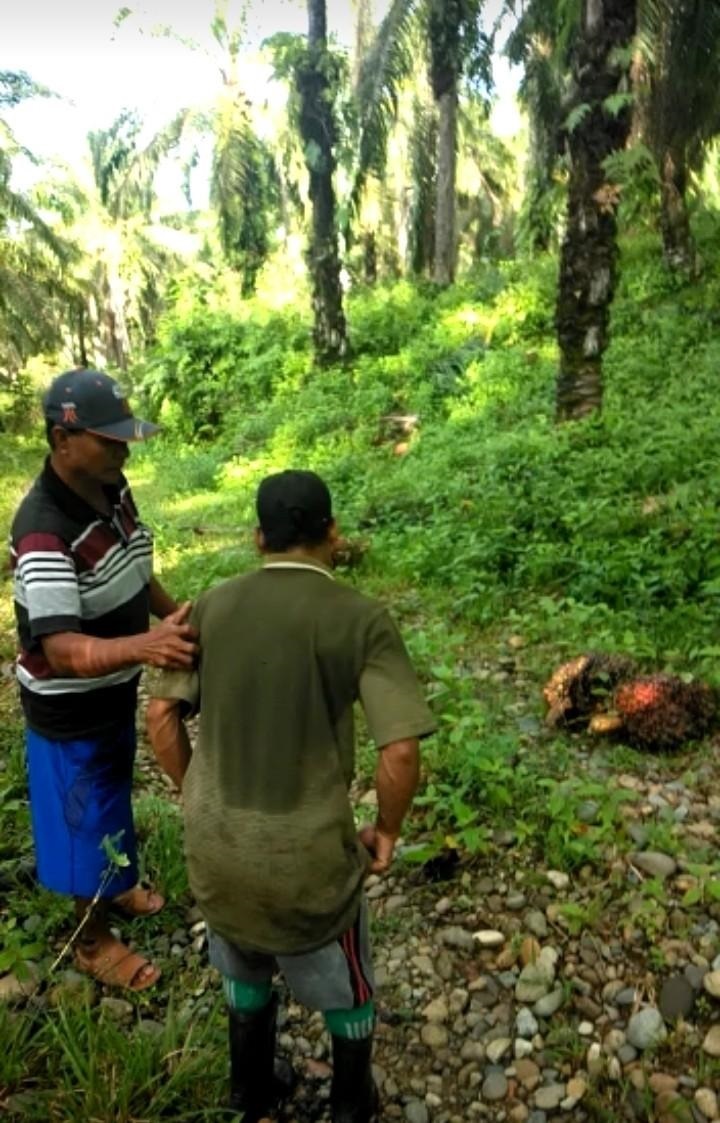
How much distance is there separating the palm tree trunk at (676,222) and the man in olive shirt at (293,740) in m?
14.6

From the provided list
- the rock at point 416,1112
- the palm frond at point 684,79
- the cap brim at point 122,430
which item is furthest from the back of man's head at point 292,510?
the palm frond at point 684,79

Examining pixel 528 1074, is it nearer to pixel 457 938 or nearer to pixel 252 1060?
pixel 457 938

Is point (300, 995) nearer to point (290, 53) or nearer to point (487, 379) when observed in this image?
point (487, 379)

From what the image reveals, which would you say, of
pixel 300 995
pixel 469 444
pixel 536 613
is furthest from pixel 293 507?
pixel 469 444

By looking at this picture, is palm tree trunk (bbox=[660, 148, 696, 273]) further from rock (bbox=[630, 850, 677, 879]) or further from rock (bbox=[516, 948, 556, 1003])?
rock (bbox=[516, 948, 556, 1003])

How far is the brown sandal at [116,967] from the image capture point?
9.44 ft

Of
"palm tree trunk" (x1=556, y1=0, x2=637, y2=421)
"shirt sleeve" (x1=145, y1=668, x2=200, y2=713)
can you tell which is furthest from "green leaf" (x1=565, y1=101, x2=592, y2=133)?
"shirt sleeve" (x1=145, y1=668, x2=200, y2=713)

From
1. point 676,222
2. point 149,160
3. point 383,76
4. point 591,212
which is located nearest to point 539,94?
point 383,76

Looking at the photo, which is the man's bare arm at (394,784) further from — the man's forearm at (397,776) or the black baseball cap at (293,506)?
the black baseball cap at (293,506)

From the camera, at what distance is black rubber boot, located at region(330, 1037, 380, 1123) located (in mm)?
2176

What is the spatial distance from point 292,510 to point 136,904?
2.09 m

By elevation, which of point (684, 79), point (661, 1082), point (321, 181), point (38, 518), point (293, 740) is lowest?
point (661, 1082)

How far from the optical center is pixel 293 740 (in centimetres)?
190

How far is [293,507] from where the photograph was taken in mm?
1907
